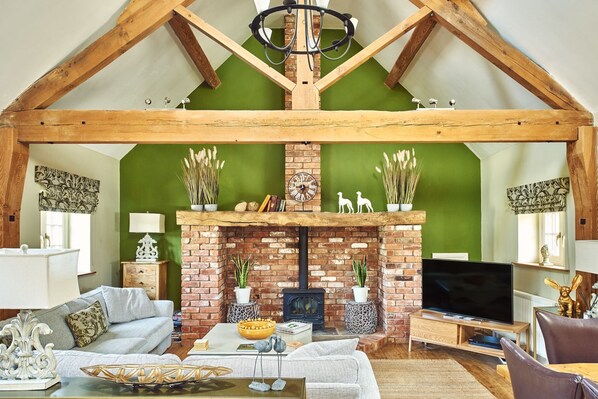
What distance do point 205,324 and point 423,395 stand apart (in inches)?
118

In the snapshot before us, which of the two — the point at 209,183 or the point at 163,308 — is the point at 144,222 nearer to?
the point at 209,183

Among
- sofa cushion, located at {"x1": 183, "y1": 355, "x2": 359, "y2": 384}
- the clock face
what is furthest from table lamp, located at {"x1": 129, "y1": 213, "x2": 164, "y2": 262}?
sofa cushion, located at {"x1": 183, "y1": 355, "x2": 359, "y2": 384}

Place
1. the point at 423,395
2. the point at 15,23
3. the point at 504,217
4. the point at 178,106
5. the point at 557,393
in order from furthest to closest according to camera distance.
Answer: the point at 178,106
the point at 504,217
the point at 423,395
the point at 15,23
the point at 557,393

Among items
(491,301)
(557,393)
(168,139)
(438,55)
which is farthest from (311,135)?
(557,393)

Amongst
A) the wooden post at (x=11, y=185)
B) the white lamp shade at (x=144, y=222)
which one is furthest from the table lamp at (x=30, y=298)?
the white lamp shade at (x=144, y=222)

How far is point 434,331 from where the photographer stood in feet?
19.7

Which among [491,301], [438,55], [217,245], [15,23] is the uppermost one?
[438,55]

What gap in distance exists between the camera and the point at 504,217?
6984mm

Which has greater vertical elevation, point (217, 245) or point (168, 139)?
point (168, 139)

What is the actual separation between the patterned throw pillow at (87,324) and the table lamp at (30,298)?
2.13 meters

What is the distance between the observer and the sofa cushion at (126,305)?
5645mm

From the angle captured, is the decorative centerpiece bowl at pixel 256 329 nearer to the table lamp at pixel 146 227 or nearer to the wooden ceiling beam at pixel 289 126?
the wooden ceiling beam at pixel 289 126

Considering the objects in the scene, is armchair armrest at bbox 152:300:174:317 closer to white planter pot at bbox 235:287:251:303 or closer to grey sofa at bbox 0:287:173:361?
grey sofa at bbox 0:287:173:361

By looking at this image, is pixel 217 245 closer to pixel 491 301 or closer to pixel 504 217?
pixel 491 301
